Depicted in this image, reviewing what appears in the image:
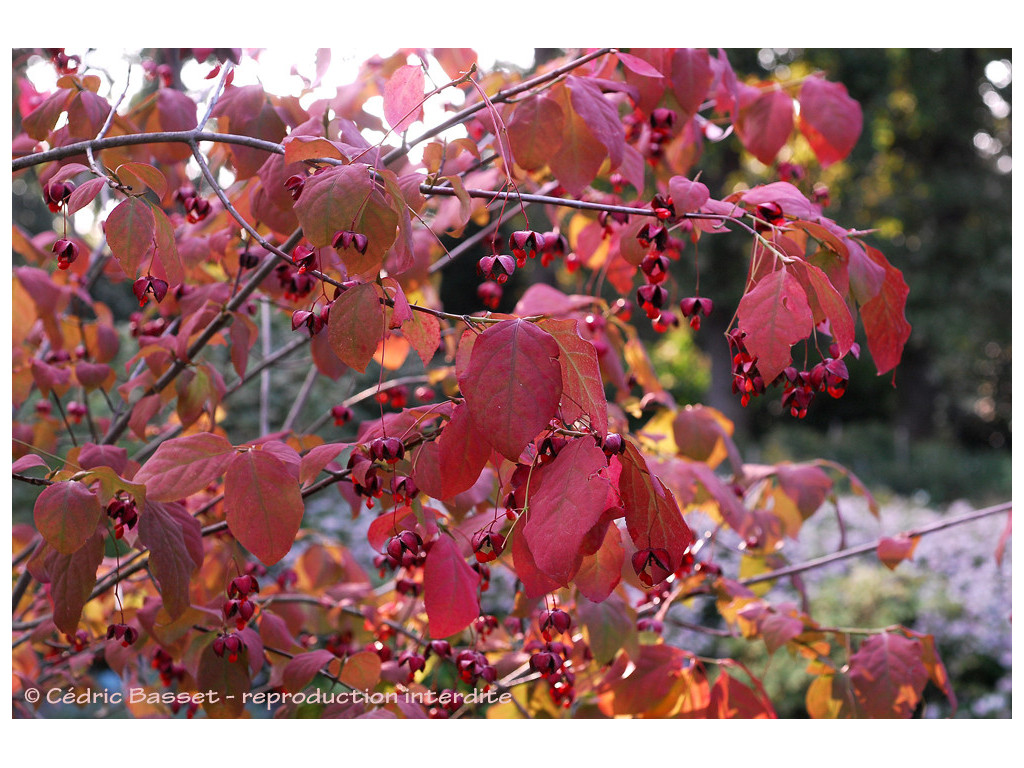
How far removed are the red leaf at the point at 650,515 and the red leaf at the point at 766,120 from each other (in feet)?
2.74

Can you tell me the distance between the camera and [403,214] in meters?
0.71

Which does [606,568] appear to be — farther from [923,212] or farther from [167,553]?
[923,212]

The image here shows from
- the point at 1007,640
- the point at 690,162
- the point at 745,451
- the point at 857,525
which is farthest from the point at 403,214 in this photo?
the point at 745,451

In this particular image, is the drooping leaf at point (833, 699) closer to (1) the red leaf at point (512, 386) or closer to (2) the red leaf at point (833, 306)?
(2) the red leaf at point (833, 306)

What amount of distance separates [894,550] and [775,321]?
0.91 meters

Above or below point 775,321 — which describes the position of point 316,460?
below

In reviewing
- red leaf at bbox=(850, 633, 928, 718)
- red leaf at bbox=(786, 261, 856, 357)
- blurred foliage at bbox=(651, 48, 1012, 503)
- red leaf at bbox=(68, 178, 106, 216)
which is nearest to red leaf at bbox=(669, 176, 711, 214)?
red leaf at bbox=(786, 261, 856, 357)

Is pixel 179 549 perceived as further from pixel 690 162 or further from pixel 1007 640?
pixel 1007 640

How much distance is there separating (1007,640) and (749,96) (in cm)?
300

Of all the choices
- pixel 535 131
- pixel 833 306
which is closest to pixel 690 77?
pixel 535 131

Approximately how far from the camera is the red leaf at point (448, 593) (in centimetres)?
84

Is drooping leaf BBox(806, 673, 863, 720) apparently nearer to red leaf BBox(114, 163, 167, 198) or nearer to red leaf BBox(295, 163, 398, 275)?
red leaf BBox(295, 163, 398, 275)

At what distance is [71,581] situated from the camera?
853 mm

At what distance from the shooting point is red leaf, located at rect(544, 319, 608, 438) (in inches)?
27.0
